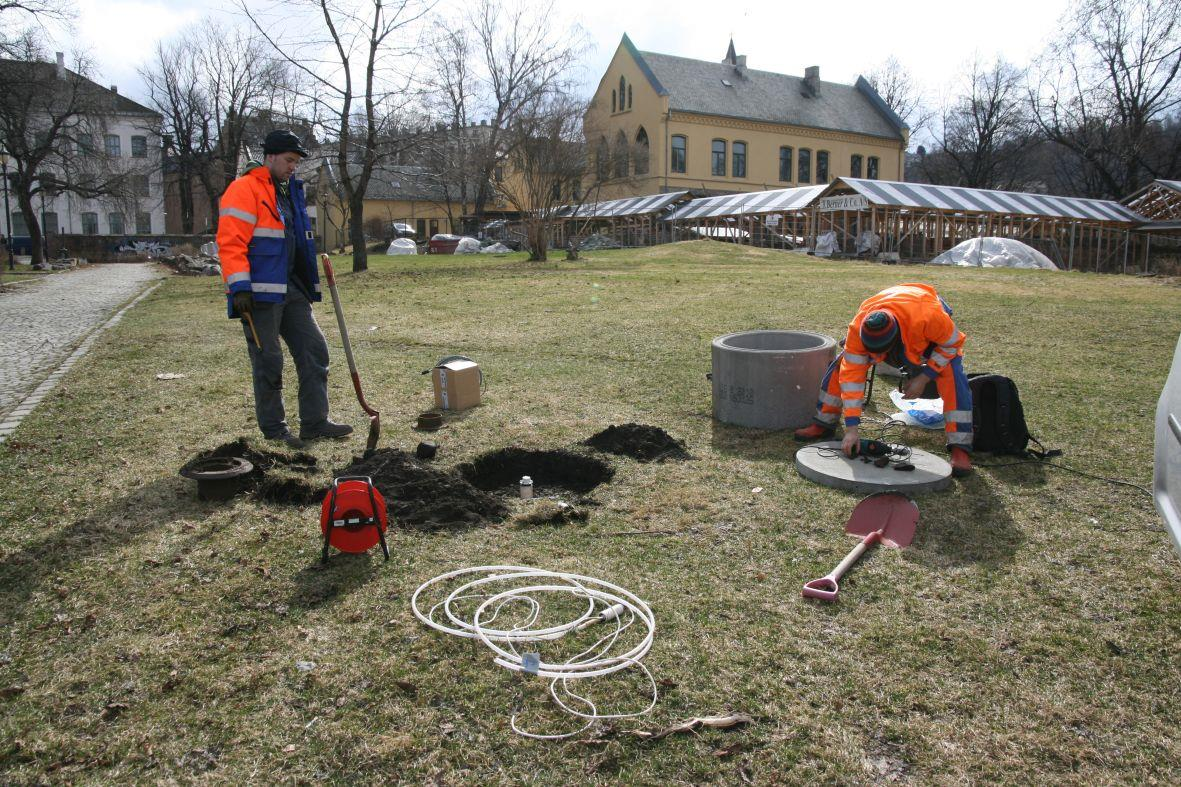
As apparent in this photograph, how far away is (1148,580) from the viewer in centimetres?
354

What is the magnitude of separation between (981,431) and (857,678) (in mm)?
3264

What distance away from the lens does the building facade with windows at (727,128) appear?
50.7 m

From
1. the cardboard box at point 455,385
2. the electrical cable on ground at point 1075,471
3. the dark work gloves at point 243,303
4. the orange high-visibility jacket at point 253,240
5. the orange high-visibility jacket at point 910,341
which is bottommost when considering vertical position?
the electrical cable on ground at point 1075,471

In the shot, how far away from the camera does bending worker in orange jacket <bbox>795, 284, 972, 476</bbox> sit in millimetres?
5031

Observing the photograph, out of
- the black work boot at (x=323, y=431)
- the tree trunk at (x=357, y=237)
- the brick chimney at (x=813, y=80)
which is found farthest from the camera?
the brick chimney at (x=813, y=80)

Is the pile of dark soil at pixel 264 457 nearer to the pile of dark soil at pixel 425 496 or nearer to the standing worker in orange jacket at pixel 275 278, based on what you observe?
the pile of dark soil at pixel 425 496

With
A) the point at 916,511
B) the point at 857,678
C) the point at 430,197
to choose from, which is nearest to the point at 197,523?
the point at 857,678

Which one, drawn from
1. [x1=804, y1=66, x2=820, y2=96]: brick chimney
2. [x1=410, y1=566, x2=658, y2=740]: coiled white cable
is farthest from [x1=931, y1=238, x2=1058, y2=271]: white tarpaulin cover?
[x1=804, y1=66, x2=820, y2=96]: brick chimney

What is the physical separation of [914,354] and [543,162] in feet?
83.7

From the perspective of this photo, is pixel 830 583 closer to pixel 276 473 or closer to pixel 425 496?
pixel 425 496

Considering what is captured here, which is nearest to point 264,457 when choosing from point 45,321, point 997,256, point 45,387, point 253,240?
point 253,240

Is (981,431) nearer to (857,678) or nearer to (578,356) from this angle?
(857,678)

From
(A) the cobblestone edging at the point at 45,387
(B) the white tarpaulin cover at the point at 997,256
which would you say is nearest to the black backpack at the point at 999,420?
(A) the cobblestone edging at the point at 45,387

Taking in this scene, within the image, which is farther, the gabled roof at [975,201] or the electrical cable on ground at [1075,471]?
the gabled roof at [975,201]
